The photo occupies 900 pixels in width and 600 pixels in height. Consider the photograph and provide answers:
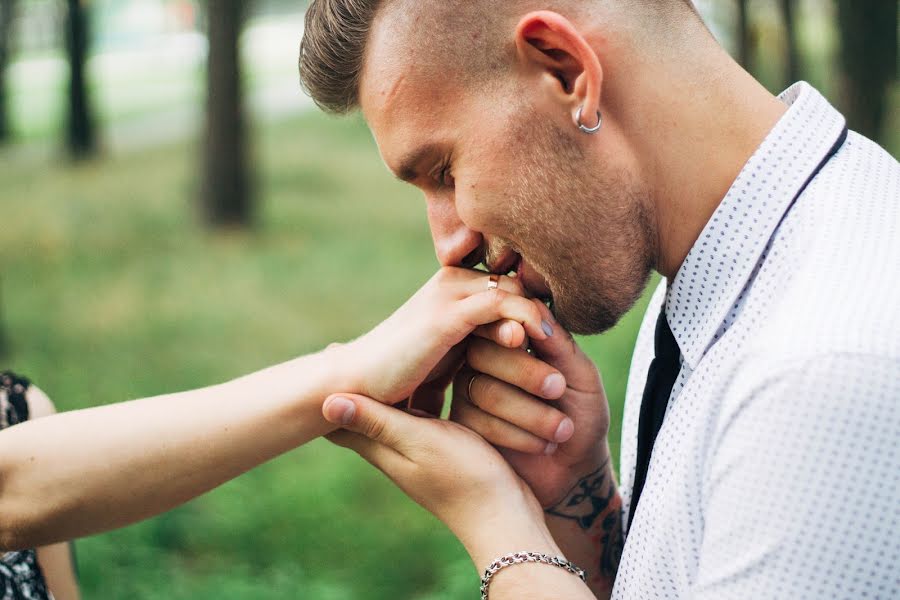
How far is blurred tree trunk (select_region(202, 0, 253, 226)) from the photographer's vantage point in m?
11.0

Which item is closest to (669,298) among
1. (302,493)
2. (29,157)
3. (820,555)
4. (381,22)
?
(820,555)

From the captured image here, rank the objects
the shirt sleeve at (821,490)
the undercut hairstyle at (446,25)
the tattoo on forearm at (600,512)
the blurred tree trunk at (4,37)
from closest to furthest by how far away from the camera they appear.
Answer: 1. the shirt sleeve at (821,490)
2. the undercut hairstyle at (446,25)
3. the tattoo on forearm at (600,512)
4. the blurred tree trunk at (4,37)

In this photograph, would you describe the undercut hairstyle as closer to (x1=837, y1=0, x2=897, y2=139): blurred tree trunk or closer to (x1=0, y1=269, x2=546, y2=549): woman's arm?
(x1=0, y1=269, x2=546, y2=549): woman's arm

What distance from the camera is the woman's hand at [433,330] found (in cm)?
229

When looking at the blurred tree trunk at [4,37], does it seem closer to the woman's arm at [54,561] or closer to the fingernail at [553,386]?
the woman's arm at [54,561]

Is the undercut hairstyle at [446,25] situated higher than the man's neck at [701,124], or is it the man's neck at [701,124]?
the undercut hairstyle at [446,25]

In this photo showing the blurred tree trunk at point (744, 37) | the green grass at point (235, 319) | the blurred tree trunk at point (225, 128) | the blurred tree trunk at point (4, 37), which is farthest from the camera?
the blurred tree trunk at point (4, 37)

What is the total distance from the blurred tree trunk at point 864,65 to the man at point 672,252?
223 inches

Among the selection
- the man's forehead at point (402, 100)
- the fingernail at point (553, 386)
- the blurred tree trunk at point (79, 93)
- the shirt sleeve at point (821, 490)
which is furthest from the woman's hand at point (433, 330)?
the blurred tree trunk at point (79, 93)

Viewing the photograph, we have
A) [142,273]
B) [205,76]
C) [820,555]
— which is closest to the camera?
[820,555]

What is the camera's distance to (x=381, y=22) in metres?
2.27

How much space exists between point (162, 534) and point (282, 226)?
712 centimetres

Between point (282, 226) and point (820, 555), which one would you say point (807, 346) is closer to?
point (820, 555)

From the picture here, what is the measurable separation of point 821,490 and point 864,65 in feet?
22.0
